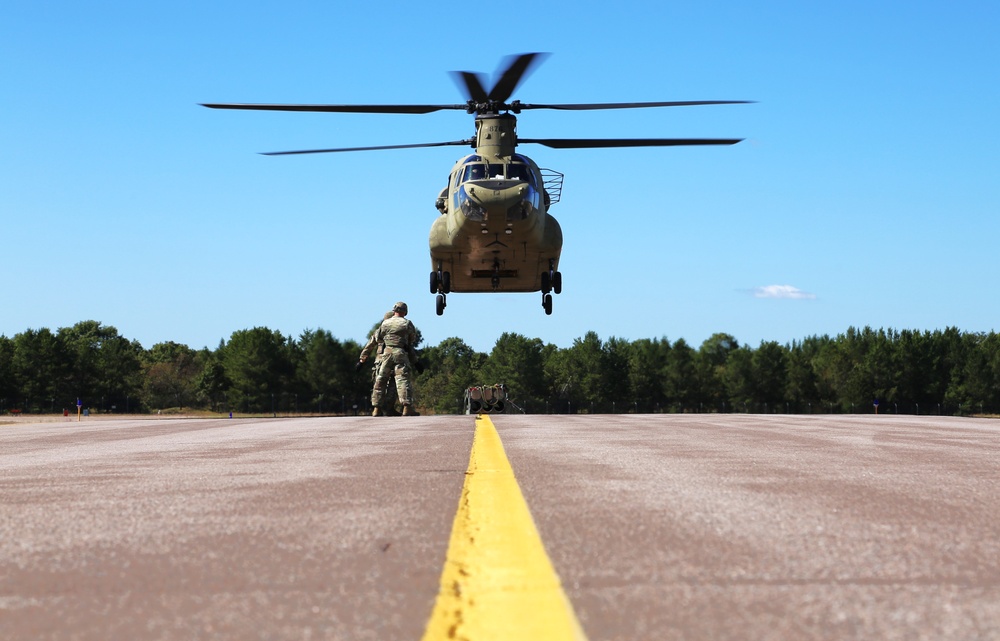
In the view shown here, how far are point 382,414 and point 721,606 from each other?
22.5m

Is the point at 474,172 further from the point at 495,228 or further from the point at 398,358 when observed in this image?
the point at 398,358

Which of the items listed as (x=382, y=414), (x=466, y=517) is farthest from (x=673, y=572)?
(x=382, y=414)

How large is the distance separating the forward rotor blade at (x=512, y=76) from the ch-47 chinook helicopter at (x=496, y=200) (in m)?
0.03

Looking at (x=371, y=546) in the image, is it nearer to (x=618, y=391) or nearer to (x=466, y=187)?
(x=466, y=187)

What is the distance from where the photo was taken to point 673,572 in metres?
3.20

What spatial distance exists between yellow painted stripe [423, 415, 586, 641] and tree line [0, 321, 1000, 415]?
125 meters

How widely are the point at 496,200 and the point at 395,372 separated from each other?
4834 millimetres

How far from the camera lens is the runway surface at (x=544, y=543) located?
261 cm

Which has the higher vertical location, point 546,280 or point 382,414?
point 546,280

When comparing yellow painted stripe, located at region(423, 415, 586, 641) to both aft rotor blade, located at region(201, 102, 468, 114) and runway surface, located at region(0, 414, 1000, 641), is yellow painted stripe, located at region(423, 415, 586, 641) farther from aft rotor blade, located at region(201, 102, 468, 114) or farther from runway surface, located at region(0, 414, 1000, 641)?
aft rotor blade, located at region(201, 102, 468, 114)

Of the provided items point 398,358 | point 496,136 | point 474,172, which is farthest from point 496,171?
point 398,358

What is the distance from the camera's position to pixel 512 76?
30.2 metres

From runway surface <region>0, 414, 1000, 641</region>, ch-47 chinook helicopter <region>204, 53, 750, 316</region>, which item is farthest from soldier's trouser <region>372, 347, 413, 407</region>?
runway surface <region>0, 414, 1000, 641</region>

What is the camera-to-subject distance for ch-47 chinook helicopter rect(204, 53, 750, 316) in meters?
26.3
